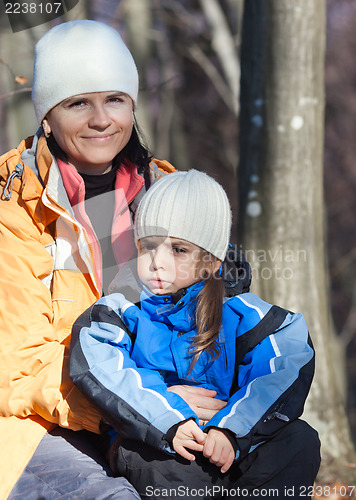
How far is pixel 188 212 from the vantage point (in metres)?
2.46

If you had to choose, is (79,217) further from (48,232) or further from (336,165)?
(336,165)

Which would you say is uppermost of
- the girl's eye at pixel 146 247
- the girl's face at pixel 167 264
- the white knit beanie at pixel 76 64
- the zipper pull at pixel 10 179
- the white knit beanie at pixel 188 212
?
the white knit beanie at pixel 76 64

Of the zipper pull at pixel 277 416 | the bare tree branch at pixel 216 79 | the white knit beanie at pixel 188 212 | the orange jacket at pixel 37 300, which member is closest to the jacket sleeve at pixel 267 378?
the zipper pull at pixel 277 416

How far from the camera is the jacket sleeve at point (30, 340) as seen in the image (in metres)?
2.42

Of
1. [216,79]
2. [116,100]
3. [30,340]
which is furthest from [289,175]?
[216,79]

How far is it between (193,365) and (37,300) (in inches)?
27.0

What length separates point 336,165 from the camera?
1447 centimetres

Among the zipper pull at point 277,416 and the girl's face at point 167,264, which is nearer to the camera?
the zipper pull at point 277,416

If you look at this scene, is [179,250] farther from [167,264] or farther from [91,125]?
[91,125]

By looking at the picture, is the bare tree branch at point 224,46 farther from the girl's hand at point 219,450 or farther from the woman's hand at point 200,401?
the girl's hand at point 219,450

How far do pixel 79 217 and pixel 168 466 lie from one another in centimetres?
110

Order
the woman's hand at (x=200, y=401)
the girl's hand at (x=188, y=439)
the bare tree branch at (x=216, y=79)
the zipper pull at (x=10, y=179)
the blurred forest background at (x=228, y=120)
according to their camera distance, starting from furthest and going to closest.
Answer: the blurred forest background at (x=228, y=120) < the bare tree branch at (x=216, y=79) < the zipper pull at (x=10, y=179) < the woman's hand at (x=200, y=401) < the girl's hand at (x=188, y=439)

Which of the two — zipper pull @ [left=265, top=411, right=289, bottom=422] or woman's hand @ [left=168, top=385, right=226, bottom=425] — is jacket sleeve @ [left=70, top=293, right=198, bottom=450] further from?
zipper pull @ [left=265, top=411, right=289, bottom=422]

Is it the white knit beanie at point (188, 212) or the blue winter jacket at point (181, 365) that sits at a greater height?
the white knit beanie at point (188, 212)
